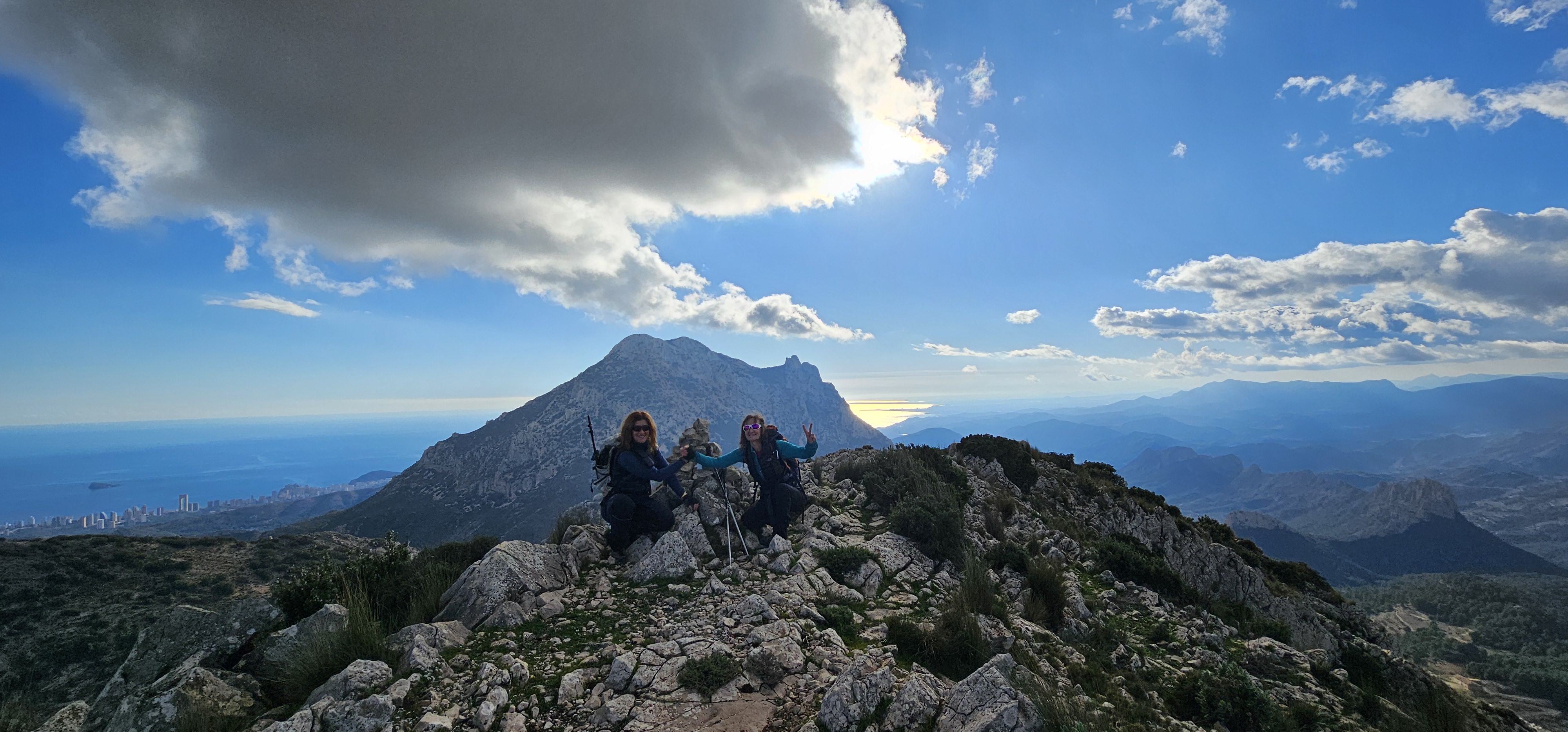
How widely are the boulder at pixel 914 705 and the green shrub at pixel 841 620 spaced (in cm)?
188

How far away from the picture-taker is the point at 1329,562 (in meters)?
144

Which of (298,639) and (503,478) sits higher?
(298,639)

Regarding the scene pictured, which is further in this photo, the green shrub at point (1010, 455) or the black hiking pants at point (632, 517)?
the green shrub at point (1010, 455)

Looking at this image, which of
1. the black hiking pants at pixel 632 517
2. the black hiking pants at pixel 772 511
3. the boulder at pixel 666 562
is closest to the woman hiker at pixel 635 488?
the black hiking pants at pixel 632 517

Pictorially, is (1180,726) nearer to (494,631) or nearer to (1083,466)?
(494,631)

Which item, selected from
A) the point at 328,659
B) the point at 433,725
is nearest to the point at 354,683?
the point at 328,659

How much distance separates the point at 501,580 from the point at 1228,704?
8.92m

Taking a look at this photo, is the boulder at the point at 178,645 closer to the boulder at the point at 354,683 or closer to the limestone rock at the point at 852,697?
the boulder at the point at 354,683

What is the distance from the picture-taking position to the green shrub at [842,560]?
926 centimetres

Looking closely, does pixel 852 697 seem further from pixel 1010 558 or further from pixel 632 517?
pixel 1010 558

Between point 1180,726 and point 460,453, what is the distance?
611ft

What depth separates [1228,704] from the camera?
18.0 feet

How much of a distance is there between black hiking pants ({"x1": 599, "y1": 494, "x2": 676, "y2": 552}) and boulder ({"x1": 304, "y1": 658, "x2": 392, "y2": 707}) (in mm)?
4417

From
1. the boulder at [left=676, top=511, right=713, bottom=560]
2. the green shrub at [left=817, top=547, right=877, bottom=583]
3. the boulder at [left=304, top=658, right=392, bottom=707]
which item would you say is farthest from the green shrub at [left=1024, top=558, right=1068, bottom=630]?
the boulder at [left=304, top=658, right=392, bottom=707]
